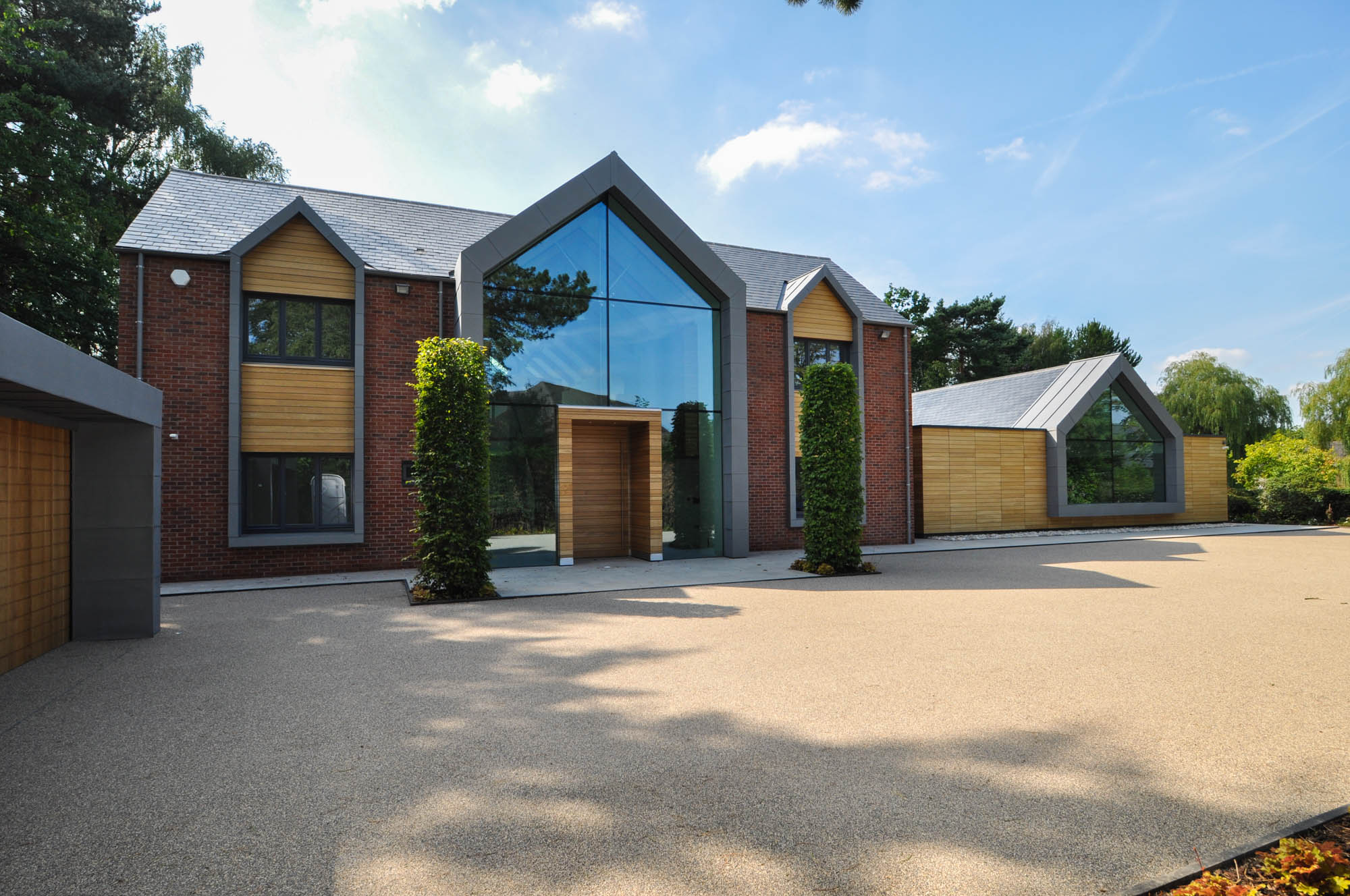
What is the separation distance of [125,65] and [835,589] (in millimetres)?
27319

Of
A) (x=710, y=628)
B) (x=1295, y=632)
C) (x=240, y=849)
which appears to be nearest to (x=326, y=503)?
(x=710, y=628)

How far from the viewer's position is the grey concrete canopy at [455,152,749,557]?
1235cm

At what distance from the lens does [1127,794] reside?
343 centimetres

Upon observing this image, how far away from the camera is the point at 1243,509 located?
24500 millimetres

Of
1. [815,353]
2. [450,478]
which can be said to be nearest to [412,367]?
[450,478]

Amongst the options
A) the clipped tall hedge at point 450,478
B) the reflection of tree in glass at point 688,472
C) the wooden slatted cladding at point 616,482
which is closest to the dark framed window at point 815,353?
the reflection of tree in glass at point 688,472

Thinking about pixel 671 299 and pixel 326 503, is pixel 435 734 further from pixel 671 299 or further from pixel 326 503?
pixel 671 299

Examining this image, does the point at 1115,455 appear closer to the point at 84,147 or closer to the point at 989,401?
the point at 989,401

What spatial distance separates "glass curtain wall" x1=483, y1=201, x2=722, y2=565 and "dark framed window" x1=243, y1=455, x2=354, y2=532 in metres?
2.76

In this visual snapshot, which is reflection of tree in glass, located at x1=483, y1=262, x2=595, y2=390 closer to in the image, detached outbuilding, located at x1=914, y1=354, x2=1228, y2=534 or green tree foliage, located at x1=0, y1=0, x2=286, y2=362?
detached outbuilding, located at x1=914, y1=354, x2=1228, y2=534

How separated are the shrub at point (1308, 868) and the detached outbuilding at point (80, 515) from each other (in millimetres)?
7616

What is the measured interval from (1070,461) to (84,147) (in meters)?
28.5

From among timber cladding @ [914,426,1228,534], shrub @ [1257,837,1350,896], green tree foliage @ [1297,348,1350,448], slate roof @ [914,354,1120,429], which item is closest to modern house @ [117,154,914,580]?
timber cladding @ [914,426,1228,534]

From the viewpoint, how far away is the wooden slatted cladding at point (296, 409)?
11.8 meters
